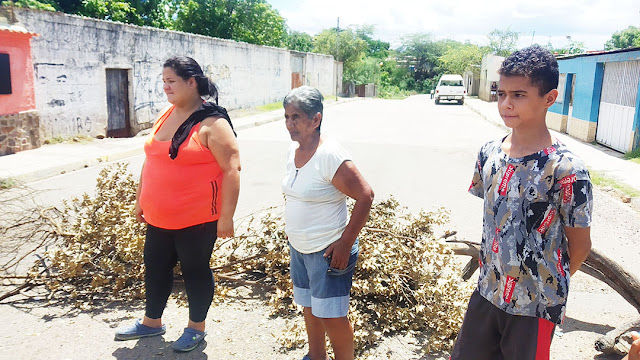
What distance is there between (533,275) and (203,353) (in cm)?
219

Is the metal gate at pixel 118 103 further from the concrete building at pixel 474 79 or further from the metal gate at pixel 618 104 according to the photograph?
the concrete building at pixel 474 79

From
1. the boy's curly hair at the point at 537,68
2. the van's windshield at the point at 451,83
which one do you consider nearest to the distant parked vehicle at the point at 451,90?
the van's windshield at the point at 451,83

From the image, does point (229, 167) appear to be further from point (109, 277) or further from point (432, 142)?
point (432, 142)

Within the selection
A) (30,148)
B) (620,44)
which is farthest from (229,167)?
(620,44)

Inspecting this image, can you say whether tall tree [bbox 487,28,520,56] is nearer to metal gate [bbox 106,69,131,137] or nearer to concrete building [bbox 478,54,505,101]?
concrete building [bbox 478,54,505,101]

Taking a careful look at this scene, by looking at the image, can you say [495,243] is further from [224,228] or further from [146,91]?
[146,91]

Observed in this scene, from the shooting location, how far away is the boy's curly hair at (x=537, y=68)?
2.13 meters

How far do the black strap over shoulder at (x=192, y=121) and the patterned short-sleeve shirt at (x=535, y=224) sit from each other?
1770 millimetres

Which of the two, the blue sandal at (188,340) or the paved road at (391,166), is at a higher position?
the blue sandal at (188,340)

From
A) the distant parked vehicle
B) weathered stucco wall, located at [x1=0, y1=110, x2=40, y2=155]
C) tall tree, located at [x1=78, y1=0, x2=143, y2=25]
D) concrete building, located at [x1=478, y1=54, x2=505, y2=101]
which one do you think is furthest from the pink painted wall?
concrete building, located at [x1=478, y1=54, x2=505, y2=101]

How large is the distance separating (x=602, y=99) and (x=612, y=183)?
6.92 metres

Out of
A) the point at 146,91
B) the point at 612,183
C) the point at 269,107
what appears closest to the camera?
the point at 612,183

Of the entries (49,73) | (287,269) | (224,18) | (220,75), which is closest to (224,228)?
(287,269)

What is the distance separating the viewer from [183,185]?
10.4ft
